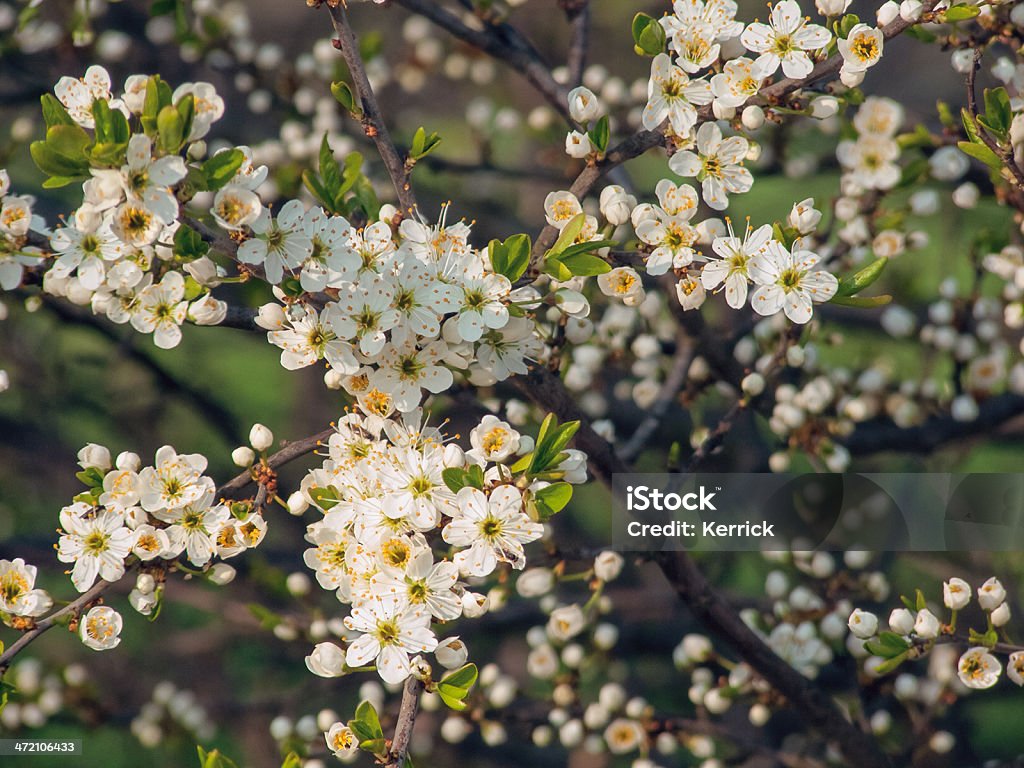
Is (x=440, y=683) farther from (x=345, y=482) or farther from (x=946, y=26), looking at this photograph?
(x=946, y=26)

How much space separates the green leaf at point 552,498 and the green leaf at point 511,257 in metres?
0.28

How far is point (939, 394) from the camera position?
243 centimetres

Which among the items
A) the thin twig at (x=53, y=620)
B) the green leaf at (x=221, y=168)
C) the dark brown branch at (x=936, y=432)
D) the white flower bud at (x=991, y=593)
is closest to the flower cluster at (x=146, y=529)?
the thin twig at (x=53, y=620)

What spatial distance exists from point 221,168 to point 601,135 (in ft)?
1.74

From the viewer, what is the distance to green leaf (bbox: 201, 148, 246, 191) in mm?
1098

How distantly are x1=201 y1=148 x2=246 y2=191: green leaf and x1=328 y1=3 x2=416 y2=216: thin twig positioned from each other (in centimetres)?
25

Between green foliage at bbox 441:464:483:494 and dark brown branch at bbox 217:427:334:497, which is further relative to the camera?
dark brown branch at bbox 217:427:334:497

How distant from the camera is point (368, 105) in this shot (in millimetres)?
1300

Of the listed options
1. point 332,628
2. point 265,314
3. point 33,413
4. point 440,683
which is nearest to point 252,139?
point 33,413

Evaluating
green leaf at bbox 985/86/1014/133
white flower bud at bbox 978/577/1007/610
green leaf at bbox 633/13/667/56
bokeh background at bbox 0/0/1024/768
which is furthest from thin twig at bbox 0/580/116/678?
green leaf at bbox 985/86/1014/133

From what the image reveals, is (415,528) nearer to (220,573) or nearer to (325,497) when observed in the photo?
(325,497)

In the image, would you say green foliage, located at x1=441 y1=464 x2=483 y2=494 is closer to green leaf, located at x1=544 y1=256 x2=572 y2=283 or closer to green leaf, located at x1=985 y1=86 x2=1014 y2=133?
green leaf, located at x1=544 y1=256 x2=572 y2=283

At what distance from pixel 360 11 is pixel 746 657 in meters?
3.19

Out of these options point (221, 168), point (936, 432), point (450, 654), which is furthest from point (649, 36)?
point (936, 432)
